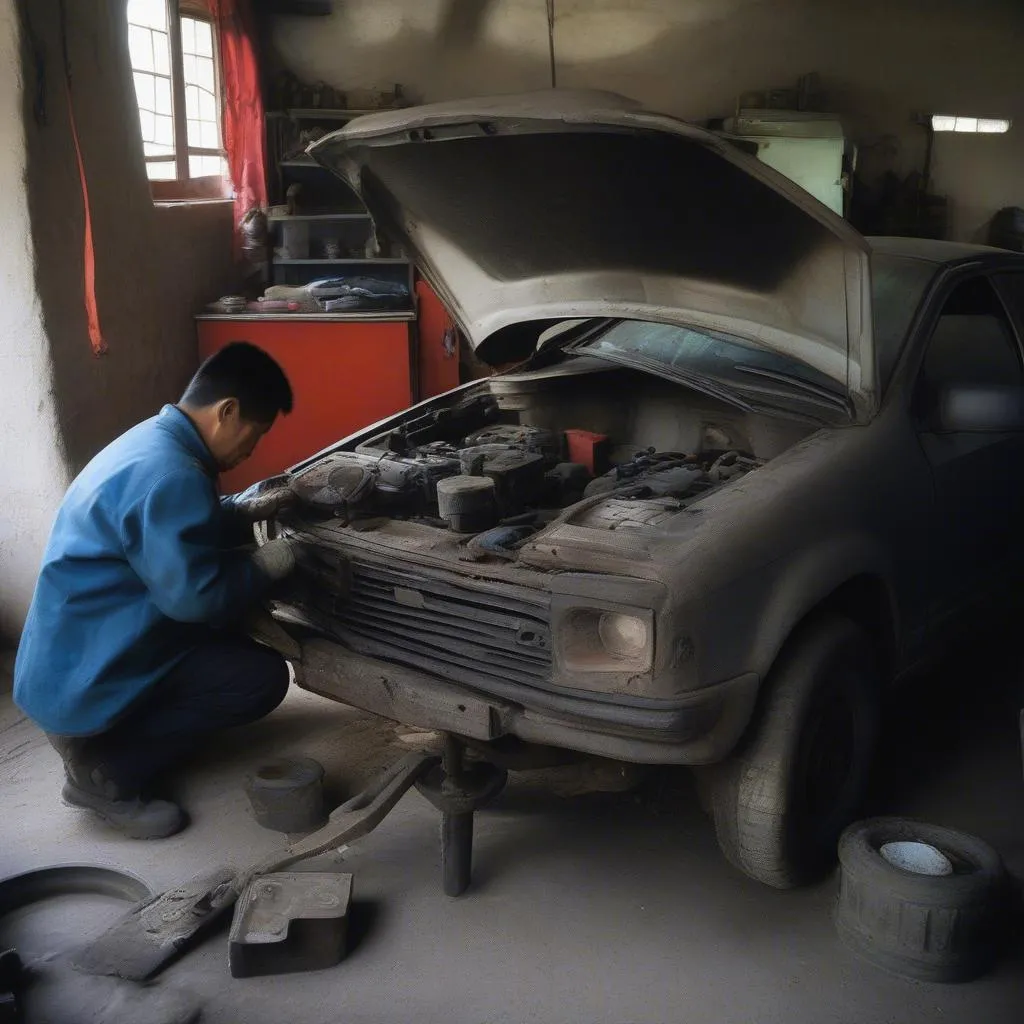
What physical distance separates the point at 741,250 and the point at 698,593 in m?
1.10

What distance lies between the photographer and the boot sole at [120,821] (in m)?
3.03

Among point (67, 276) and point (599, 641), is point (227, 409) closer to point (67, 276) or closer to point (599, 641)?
point (599, 641)

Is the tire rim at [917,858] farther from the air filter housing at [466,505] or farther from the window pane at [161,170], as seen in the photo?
the window pane at [161,170]

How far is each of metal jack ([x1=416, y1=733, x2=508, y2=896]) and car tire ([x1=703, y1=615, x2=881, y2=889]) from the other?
57 centimetres

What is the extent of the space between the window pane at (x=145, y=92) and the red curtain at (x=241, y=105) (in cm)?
76

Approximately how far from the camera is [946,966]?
7.89 ft

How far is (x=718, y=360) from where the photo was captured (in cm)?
332

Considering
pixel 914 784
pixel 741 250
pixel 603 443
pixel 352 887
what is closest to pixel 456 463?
pixel 603 443

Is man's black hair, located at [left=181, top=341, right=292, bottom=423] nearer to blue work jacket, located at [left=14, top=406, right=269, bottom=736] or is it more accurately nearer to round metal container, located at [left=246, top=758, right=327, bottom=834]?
blue work jacket, located at [left=14, top=406, right=269, bottom=736]

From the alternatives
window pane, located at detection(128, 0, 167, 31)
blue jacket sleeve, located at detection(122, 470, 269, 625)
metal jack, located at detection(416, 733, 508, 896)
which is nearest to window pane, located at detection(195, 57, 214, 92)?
window pane, located at detection(128, 0, 167, 31)

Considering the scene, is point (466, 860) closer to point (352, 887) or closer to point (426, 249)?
point (352, 887)

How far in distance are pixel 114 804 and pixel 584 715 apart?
1.54 metres

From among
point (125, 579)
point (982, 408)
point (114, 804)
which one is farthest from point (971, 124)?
point (114, 804)

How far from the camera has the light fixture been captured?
329 inches
